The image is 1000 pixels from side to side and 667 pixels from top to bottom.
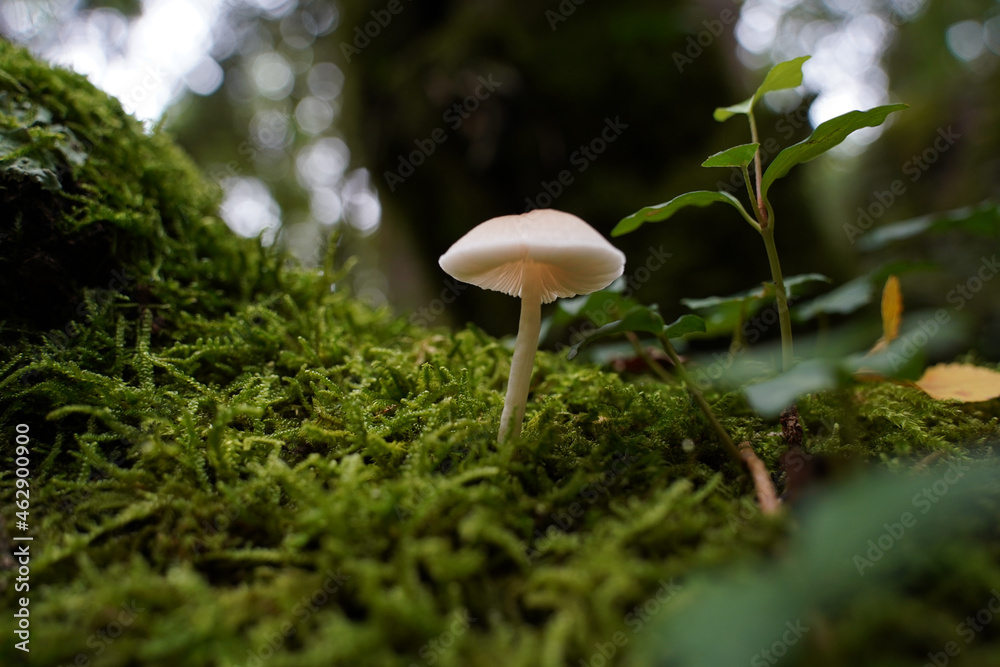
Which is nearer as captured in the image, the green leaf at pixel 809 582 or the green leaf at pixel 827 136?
the green leaf at pixel 809 582

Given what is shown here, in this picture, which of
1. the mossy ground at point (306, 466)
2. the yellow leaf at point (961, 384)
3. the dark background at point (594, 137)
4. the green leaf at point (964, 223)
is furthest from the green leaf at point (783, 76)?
the dark background at point (594, 137)

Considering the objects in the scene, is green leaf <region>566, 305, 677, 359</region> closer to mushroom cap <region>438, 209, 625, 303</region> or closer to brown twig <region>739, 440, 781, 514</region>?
mushroom cap <region>438, 209, 625, 303</region>

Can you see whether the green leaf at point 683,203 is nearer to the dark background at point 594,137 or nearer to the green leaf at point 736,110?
the green leaf at point 736,110

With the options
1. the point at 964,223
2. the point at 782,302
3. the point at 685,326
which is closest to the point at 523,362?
the point at 685,326

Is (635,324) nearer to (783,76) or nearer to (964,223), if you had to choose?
(783,76)

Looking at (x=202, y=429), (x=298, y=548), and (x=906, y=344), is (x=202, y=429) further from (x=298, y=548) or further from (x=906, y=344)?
(x=906, y=344)
